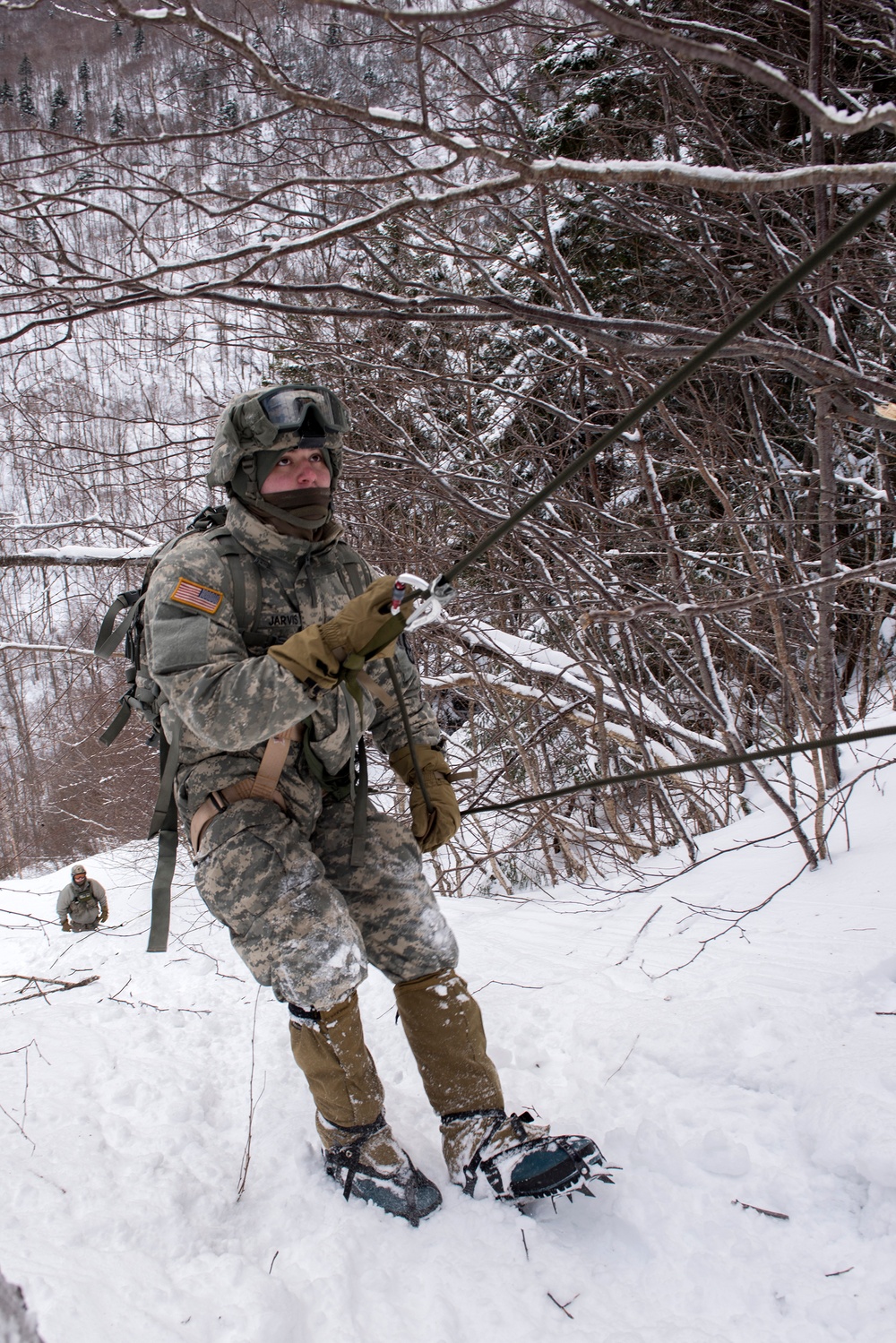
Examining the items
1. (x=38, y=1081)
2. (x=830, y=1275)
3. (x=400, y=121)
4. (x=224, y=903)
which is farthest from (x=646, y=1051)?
(x=400, y=121)

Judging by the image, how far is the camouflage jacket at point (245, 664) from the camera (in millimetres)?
1806

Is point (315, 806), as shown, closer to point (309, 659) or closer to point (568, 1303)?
point (309, 659)

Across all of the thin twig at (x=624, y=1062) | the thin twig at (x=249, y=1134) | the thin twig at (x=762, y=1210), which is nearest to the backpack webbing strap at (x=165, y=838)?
the thin twig at (x=249, y=1134)

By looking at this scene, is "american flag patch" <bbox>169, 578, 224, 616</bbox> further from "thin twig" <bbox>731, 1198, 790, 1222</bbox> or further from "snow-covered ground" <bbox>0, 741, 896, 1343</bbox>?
"thin twig" <bbox>731, 1198, 790, 1222</bbox>

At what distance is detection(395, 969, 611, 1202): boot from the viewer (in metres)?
1.72

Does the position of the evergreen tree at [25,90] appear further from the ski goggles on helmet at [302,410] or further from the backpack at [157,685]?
the backpack at [157,685]

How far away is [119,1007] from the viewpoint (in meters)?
2.97

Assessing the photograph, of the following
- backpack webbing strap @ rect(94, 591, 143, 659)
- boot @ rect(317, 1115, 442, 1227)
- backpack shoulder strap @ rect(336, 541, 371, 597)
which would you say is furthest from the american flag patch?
boot @ rect(317, 1115, 442, 1227)

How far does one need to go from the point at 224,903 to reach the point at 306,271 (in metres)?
4.33

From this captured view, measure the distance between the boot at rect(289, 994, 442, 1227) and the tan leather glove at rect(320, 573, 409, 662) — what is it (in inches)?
34.2

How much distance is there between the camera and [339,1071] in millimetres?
1876

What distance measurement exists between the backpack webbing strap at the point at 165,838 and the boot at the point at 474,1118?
2.12 feet

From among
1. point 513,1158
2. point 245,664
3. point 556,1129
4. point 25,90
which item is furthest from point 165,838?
point 25,90

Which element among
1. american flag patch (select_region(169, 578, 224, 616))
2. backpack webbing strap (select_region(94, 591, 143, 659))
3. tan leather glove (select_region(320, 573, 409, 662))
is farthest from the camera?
backpack webbing strap (select_region(94, 591, 143, 659))
